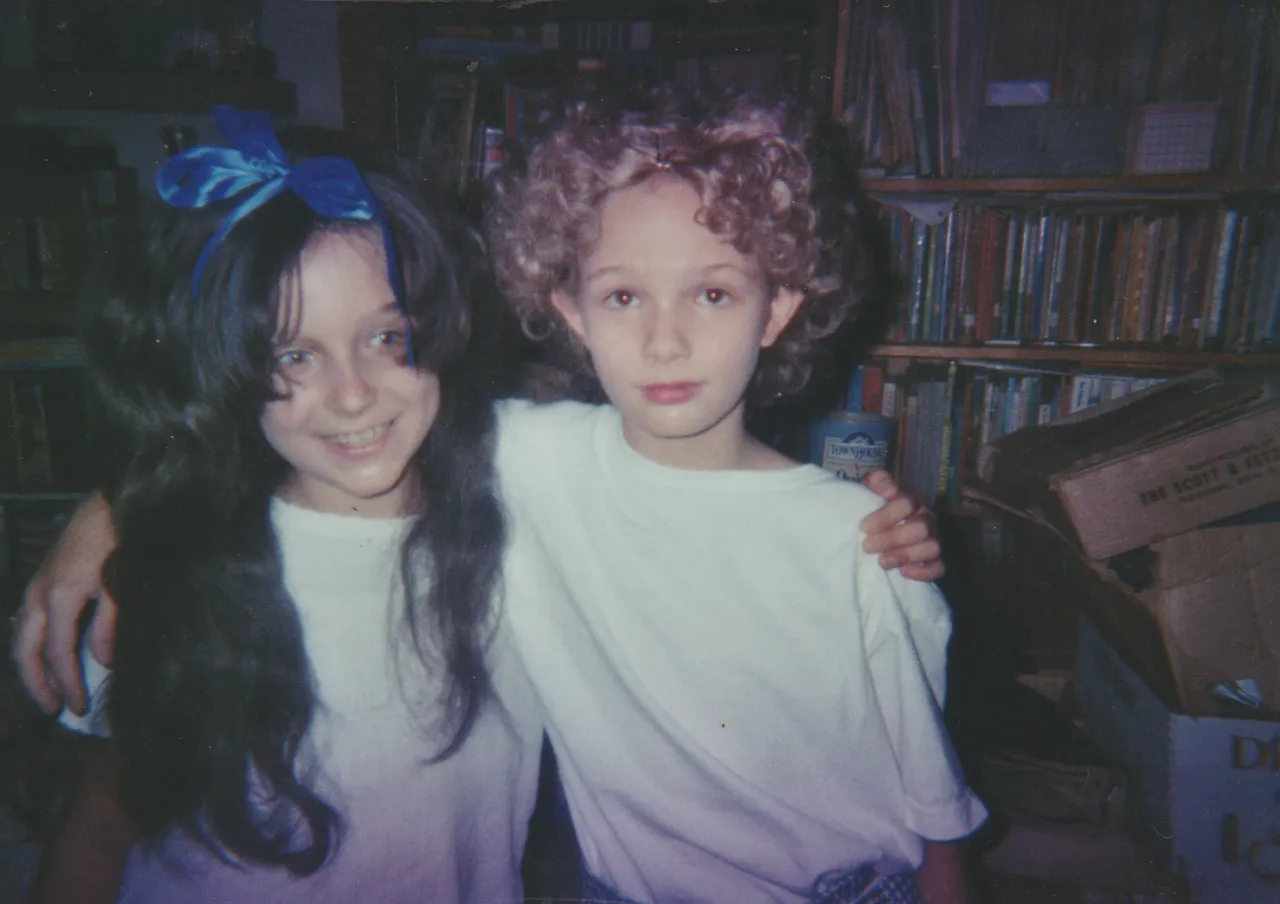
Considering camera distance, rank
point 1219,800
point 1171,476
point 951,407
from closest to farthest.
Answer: point 1171,476
point 1219,800
point 951,407

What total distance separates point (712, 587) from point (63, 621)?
76cm

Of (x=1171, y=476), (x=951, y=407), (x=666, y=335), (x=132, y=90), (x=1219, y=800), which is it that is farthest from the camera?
(x=951, y=407)

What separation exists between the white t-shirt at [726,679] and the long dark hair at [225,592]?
118mm

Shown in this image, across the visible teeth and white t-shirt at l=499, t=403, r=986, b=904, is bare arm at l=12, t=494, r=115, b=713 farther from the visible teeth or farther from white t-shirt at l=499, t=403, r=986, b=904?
white t-shirt at l=499, t=403, r=986, b=904

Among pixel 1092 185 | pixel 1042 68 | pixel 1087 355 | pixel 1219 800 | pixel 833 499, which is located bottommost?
pixel 1219 800

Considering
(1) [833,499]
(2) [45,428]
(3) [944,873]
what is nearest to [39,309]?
(2) [45,428]

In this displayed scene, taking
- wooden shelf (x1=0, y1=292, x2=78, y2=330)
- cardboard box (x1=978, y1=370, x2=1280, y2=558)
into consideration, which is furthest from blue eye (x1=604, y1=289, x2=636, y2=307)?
wooden shelf (x1=0, y1=292, x2=78, y2=330)

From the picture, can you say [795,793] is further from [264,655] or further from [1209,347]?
[1209,347]

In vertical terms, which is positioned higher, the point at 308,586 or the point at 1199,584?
the point at 308,586

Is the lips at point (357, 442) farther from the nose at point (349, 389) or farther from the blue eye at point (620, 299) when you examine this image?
the blue eye at point (620, 299)

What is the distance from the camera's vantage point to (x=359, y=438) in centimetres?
81

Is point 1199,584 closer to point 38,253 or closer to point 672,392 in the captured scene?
point 672,392

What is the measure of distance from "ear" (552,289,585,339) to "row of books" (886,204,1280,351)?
1315 mm

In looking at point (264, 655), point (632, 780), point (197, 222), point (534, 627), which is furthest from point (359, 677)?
point (197, 222)
